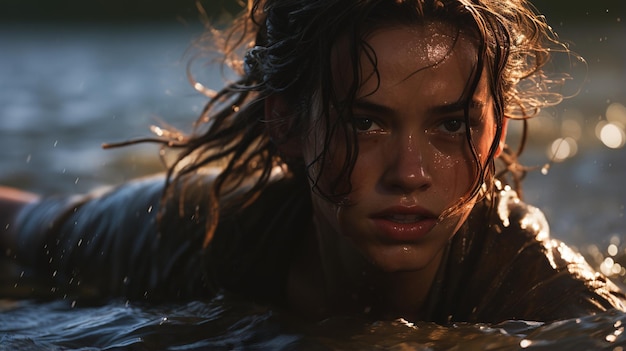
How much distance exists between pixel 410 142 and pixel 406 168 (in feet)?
0.23

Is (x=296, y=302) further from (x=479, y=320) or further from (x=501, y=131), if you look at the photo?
(x=501, y=131)

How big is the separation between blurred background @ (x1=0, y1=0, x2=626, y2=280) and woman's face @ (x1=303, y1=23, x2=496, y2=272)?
0.87 m

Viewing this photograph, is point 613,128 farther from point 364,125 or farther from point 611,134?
point 364,125

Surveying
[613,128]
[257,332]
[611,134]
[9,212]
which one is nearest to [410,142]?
[257,332]

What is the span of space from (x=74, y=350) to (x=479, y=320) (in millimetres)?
1146

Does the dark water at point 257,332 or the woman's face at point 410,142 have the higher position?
the woman's face at point 410,142

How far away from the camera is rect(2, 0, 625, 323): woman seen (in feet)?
8.82

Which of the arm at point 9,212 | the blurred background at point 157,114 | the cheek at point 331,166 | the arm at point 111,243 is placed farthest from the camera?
the blurred background at point 157,114

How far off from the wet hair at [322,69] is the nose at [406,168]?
104mm

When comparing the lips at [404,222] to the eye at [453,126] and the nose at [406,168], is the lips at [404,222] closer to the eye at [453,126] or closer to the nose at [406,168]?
the nose at [406,168]

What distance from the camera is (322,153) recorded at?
2.81 meters

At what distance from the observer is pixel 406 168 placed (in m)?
2.65

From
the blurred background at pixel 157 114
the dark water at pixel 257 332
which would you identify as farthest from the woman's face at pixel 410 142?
the blurred background at pixel 157 114

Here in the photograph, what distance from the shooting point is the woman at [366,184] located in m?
2.69
